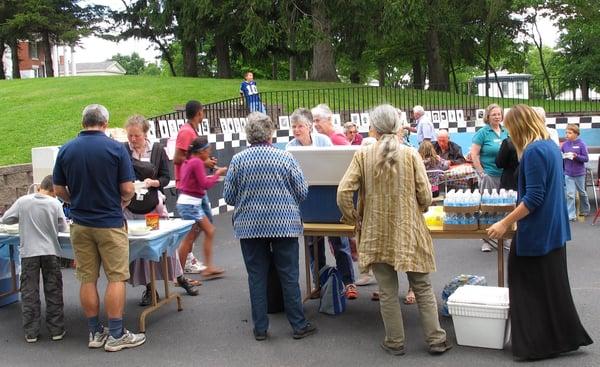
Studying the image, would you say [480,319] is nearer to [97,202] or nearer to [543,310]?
[543,310]

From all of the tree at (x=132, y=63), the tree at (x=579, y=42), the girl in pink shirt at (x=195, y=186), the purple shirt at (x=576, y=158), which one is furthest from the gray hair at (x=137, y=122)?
the tree at (x=132, y=63)

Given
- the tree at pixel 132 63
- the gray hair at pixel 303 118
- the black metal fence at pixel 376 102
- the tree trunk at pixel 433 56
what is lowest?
the gray hair at pixel 303 118

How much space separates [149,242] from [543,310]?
3.04m

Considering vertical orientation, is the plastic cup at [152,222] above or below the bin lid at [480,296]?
above

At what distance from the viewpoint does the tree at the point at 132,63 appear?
3927 inches

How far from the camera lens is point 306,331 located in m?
5.51

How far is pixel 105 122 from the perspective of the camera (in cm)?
527

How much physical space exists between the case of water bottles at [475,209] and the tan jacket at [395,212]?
0.58 m

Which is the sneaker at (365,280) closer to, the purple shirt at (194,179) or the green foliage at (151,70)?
the purple shirt at (194,179)

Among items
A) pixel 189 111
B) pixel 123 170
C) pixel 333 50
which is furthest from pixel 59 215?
pixel 333 50

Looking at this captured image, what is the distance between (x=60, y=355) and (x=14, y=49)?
37551 mm

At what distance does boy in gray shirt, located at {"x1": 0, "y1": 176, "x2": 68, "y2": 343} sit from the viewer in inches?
225

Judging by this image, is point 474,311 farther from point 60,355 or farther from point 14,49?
point 14,49

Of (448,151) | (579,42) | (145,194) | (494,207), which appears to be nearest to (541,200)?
(494,207)
